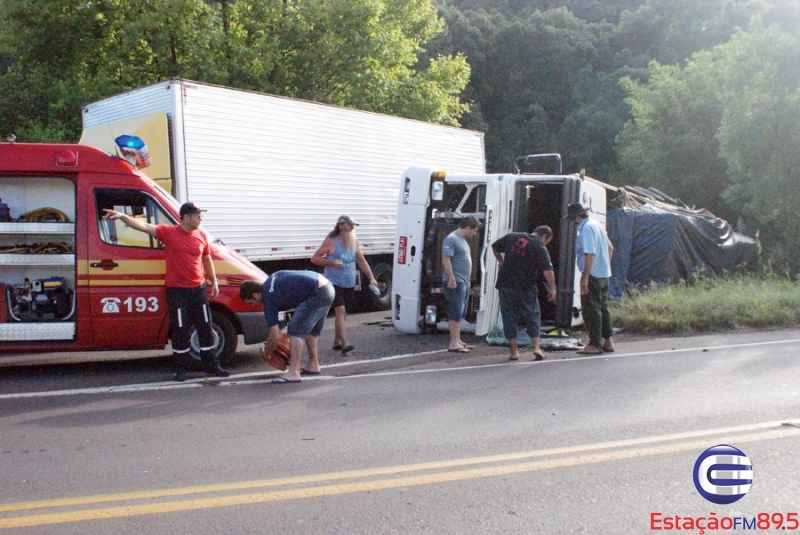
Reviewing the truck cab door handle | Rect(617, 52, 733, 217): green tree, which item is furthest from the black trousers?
Rect(617, 52, 733, 217): green tree

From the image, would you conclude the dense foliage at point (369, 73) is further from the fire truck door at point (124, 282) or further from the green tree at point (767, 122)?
the fire truck door at point (124, 282)

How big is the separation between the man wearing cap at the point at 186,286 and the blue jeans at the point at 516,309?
3.20 meters

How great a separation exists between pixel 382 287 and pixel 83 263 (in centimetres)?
790

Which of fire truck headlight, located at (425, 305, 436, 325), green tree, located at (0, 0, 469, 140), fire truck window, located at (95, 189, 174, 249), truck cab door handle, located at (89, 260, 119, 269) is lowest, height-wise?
fire truck headlight, located at (425, 305, 436, 325)

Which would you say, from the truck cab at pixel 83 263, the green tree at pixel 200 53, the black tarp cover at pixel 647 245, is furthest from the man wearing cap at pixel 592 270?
the green tree at pixel 200 53

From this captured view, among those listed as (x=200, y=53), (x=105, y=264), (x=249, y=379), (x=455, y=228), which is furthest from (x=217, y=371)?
(x=200, y=53)

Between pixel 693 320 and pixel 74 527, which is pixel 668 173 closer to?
pixel 693 320

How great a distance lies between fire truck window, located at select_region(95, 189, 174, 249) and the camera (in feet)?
26.9

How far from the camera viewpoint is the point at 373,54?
2253 centimetres

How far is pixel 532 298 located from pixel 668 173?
24.4 m

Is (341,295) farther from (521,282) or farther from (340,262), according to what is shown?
(521,282)

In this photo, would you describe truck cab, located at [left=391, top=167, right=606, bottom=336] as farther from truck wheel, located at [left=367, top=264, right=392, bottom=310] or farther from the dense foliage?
the dense foliage

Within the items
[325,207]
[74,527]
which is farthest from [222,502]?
[325,207]

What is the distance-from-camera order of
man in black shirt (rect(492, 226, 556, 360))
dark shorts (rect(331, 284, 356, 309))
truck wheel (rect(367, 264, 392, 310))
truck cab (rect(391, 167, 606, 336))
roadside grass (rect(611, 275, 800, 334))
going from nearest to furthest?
man in black shirt (rect(492, 226, 556, 360))
dark shorts (rect(331, 284, 356, 309))
truck cab (rect(391, 167, 606, 336))
roadside grass (rect(611, 275, 800, 334))
truck wheel (rect(367, 264, 392, 310))
